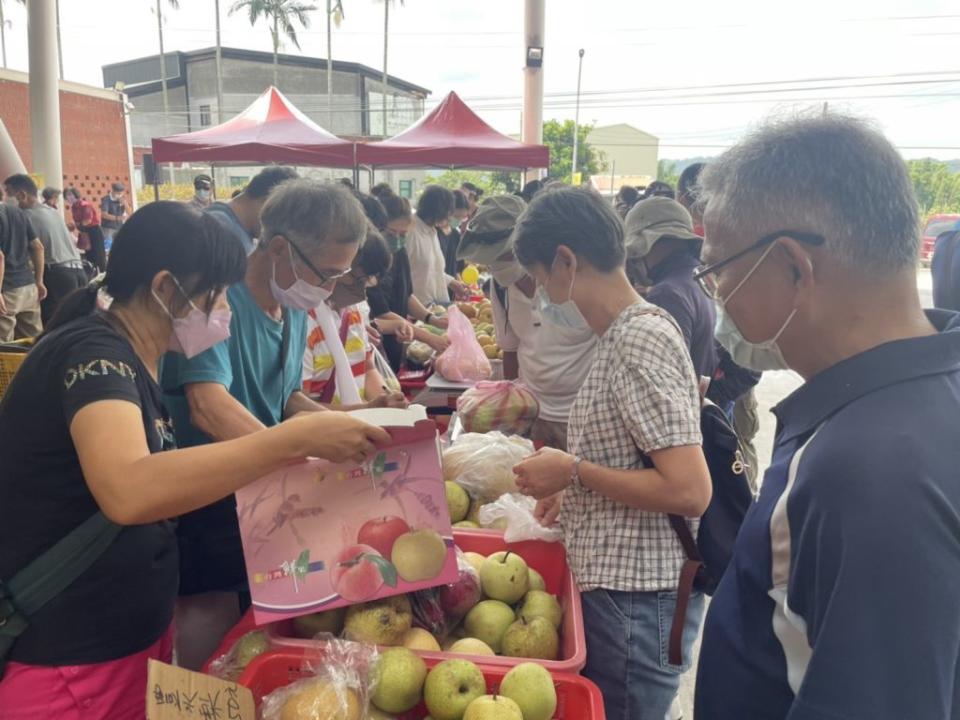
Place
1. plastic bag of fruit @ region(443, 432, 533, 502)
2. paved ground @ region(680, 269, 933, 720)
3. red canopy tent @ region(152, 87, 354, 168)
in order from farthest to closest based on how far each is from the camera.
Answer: red canopy tent @ region(152, 87, 354, 168) < paved ground @ region(680, 269, 933, 720) < plastic bag of fruit @ region(443, 432, 533, 502)

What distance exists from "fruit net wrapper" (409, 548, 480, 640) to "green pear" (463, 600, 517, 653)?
0.09 ft

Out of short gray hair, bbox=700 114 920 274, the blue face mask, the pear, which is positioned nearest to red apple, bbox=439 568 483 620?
the pear

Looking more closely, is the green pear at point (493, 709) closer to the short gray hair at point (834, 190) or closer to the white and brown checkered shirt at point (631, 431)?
the white and brown checkered shirt at point (631, 431)

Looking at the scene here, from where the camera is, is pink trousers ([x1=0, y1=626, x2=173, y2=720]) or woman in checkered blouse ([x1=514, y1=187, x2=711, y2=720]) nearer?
pink trousers ([x1=0, y1=626, x2=173, y2=720])

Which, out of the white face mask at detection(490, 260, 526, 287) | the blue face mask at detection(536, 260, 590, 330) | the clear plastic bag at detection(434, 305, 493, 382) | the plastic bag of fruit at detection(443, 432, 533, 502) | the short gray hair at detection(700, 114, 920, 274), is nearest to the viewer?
the short gray hair at detection(700, 114, 920, 274)

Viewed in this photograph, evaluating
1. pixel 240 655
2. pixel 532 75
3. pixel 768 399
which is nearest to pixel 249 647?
pixel 240 655

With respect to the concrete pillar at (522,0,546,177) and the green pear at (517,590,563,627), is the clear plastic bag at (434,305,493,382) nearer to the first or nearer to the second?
the green pear at (517,590,563,627)

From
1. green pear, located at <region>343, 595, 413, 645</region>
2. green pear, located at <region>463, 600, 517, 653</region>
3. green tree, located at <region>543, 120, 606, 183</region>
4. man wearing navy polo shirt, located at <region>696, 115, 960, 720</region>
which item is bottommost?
green pear, located at <region>463, 600, 517, 653</region>

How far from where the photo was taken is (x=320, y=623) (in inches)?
61.7

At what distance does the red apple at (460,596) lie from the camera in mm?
1679

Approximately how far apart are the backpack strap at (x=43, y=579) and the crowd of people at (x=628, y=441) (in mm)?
23

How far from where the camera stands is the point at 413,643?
5.02ft

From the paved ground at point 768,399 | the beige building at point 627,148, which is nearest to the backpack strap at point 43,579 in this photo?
the paved ground at point 768,399

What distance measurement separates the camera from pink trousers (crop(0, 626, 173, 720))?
136 cm
